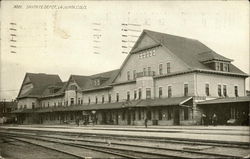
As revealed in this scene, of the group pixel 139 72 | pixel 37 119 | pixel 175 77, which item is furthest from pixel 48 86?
pixel 175 77

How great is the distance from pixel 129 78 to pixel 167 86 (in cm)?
725

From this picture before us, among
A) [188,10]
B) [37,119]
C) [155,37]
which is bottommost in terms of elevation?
[37,119]

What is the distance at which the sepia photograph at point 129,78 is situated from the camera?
13.7 meters

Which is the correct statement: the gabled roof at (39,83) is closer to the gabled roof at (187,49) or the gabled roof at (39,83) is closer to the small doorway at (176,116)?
the gabled roof at (187,49)

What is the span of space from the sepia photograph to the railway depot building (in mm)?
122

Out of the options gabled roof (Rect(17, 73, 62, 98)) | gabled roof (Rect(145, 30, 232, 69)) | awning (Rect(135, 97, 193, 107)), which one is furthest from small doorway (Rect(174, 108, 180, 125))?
gabled roof (Rect(17, 73, 62, 98))

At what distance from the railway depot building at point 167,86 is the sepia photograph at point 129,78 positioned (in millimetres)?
122

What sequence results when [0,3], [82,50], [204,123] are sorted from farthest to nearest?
[204,123], [82,50], [0,3]

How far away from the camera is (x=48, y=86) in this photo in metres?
67.9

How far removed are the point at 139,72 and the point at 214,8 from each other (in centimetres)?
2738

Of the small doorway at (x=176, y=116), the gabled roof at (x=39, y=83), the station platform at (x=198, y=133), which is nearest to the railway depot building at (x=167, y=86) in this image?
the small doorway at (x=176, y=116)

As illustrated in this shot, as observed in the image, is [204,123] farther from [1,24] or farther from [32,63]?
[1,24]

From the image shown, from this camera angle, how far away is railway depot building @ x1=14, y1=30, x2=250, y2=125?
1395 inches

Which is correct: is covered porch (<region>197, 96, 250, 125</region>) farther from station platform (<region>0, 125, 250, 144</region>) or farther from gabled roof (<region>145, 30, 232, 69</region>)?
gabled roof (<region>145, 30, 232, 69</region>)
